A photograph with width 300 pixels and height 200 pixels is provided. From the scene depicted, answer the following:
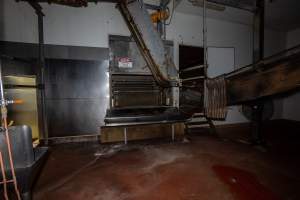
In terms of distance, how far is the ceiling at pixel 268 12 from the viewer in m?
3.89

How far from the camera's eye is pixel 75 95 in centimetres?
374

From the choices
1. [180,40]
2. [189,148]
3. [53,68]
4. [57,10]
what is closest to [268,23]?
[180,40]

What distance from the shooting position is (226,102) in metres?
2.38

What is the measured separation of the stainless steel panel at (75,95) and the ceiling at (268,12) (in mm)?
2606

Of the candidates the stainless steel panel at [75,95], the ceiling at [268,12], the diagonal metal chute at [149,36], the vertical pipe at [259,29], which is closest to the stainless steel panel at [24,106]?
the stainless steel panel at [75,95]

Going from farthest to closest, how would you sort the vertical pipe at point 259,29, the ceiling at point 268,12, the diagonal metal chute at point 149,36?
1. the ceiling at point 268,12
2. the vertical pipe at point 259,29
3. the diagonal metal chute at point 149,36

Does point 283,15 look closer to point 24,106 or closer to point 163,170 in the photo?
point 163,170

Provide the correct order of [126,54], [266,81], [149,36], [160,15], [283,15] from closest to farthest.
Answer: [266,81] < [149,36] < [160,15] < [126,54] < [283,15]

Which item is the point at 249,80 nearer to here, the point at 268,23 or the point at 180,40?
the point at 180,40

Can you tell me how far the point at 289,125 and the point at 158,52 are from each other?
16.5 ft

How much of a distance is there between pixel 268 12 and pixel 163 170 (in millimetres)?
4969

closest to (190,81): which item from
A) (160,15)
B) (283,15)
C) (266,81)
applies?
(160,15)

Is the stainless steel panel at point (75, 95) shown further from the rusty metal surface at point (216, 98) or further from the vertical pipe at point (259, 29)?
the vertical pipe at point (259, 29)

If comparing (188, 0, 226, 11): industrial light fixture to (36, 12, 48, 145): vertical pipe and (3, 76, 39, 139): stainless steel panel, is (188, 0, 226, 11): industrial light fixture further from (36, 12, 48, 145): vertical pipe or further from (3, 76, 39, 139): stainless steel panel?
(3, 76, 39, 139): stainless steel panel
